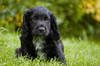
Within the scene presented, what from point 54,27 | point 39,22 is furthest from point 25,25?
point 54,27

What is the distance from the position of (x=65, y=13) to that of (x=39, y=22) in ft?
17.8

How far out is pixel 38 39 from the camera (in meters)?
3.80

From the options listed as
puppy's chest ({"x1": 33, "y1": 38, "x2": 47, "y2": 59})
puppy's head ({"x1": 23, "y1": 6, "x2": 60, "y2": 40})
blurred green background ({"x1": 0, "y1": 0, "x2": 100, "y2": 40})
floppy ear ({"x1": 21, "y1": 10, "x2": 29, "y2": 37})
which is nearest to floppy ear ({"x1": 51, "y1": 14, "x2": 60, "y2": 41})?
puppy's head ({"x1": 23, "y1": 6, "x2": 60, "y2": 40})

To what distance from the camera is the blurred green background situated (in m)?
7.13

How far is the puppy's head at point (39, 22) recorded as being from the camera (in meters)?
3.44

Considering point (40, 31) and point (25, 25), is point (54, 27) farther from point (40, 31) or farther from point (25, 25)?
point (25, 25)

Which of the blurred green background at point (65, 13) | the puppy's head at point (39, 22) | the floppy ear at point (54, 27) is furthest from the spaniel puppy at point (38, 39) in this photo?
the blurred green background at point (65, 13)

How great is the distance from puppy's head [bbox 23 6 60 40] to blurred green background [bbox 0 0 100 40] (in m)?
2.78

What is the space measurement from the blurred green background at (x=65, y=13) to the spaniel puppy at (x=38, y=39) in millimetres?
2813

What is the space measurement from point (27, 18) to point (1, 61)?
1258mm

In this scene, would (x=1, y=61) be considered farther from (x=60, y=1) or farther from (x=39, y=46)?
(x=60, y=1)

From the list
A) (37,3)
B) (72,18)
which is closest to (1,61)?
(37,3)

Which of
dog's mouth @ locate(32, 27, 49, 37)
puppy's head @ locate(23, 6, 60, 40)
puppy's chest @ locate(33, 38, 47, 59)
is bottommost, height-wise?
puppy's chest @ locate(33, 38, 47, 59)

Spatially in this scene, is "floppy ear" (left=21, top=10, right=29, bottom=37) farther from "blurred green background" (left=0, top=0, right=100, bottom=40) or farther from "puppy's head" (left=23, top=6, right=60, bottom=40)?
"blurred green background" (left=0, top=0, right=100, bottom=40)
